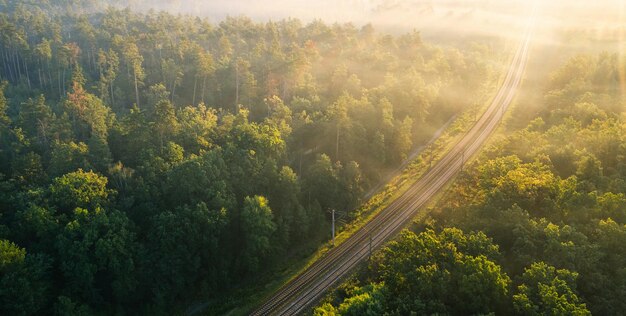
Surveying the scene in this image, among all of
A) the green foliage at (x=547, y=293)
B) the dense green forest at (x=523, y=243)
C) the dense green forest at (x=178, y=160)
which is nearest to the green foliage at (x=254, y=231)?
the dense green forest at (x=178, y=160)

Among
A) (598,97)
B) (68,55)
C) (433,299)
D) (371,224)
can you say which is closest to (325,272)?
(371,224)

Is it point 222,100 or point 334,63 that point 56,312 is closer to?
point 222,100

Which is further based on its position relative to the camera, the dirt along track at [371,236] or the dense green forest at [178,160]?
the dirt along track at [371,236]

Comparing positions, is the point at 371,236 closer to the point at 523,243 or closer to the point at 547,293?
the point at 523,243

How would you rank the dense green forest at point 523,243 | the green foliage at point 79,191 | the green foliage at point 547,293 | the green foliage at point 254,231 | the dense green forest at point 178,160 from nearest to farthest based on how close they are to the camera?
the green foliage at point 547,293 → the dense green forest at point 523,243 → the dense green forest at point 178,160 → the green foliage at point 79,191 → the green foliage at point 254,231

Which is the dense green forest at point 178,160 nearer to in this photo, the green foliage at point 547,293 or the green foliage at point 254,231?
the green foliage at point 254,231

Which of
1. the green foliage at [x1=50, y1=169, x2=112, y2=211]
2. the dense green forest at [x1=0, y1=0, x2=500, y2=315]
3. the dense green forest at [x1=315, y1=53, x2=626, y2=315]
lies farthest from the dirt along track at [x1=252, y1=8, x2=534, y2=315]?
the green foliage at [x1=50, y1=169, x2=112, y2=211]

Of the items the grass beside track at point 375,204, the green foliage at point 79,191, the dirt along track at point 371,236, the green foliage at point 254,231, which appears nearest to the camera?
the green foliage at point 79,191
